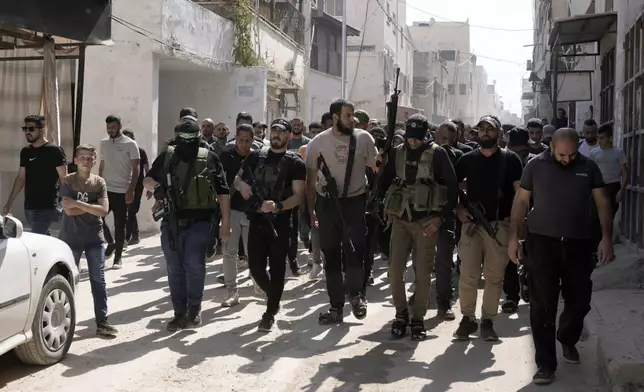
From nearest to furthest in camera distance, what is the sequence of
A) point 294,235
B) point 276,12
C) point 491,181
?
1. point 491,181
2. point 294,235
3. point 276,12

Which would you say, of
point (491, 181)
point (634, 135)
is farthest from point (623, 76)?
point (491, 181)

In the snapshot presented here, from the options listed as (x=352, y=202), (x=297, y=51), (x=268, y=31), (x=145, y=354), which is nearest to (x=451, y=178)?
(x=352, y=202)

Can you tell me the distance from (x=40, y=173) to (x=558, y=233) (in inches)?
198

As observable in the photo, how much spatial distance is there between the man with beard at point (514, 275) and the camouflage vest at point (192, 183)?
292 centimetres

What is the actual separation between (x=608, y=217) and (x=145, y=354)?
3.46m

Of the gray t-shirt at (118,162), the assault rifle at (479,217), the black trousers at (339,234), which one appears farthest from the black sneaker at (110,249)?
the assault rifle at (479,217)

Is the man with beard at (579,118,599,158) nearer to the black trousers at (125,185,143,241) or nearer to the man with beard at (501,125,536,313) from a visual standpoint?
the man with beard at (501,125,536,313)

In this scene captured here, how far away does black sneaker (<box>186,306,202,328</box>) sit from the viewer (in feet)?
21.0

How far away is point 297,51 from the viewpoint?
2227 centimetres

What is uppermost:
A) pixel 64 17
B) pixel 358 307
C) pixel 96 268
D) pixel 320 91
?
pixel 320 91

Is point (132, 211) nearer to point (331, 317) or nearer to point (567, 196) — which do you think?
point (331, 317)

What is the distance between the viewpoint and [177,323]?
20.7 ft

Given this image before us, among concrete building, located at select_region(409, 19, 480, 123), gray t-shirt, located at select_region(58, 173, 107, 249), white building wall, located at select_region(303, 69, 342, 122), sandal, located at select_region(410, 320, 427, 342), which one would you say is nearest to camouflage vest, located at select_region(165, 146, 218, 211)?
gray t-shirt, located at select_region(58, 173, 107, 249)

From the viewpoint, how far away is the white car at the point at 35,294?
4.59 m
